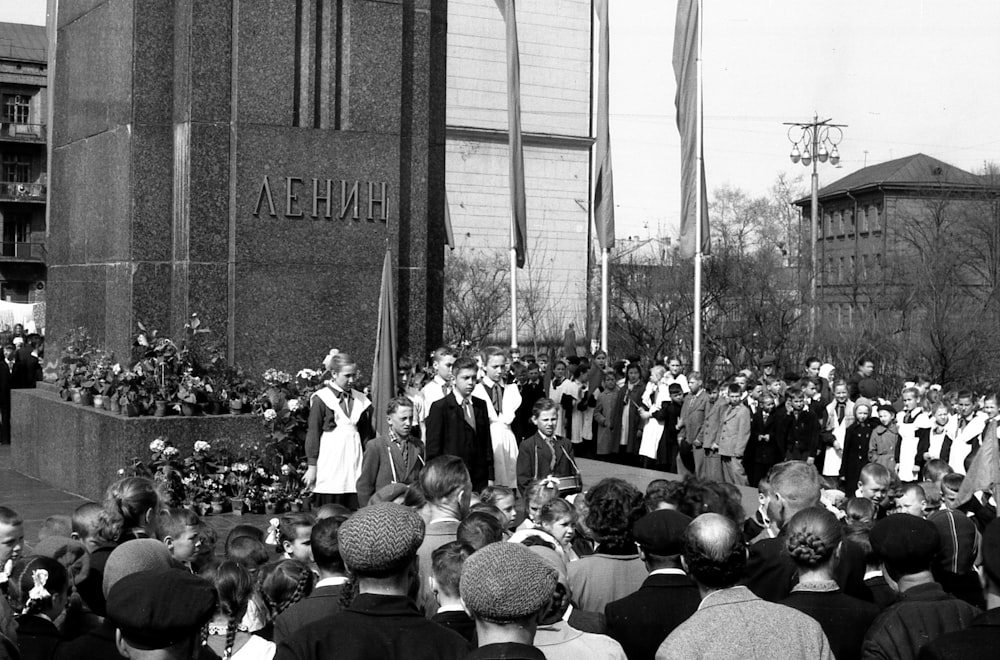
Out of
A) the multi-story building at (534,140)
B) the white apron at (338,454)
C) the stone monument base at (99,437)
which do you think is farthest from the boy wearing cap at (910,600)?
the multi-story building at (534,140)

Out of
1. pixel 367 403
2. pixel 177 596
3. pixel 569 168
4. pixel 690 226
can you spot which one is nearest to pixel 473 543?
pixel 177 596

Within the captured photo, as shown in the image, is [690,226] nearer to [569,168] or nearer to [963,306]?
[963,306]

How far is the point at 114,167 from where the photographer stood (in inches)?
573

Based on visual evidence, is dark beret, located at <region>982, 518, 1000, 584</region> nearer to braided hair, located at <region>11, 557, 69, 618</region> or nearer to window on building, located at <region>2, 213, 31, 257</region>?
braided hair, located at <region>11, 557, 69, 618</region>

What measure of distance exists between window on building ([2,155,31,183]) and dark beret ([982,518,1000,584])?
81886 mm

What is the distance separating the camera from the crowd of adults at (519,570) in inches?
158

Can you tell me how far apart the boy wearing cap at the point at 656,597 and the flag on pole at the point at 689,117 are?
19.5 meters

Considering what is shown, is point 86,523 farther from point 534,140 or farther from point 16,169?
point 16,169

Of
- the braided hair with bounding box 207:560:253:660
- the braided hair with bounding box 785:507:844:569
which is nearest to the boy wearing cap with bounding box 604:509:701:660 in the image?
the braided hair with bounding box 785:507:844:569

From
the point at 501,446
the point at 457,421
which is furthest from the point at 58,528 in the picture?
the point at 501,446

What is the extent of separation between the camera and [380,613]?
4.14 metres

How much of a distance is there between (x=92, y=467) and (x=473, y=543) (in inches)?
336

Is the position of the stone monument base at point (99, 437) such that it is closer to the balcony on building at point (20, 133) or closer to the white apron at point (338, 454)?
the white apron at point (338, 454)

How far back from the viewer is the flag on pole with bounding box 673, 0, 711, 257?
2470 centimetres
